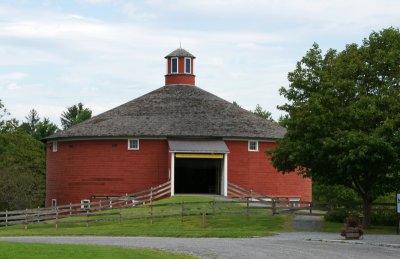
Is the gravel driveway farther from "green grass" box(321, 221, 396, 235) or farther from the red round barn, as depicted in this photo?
the red round barn

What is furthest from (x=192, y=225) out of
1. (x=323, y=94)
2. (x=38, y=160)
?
(x=38, y=160)

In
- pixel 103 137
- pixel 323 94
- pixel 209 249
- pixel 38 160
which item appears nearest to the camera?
pixel 209 249

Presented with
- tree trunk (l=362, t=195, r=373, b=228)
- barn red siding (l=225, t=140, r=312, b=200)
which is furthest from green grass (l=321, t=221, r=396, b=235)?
barn red siding (l=225, t=140, r=312, b=200)

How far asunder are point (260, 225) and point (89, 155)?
1792 centimetres

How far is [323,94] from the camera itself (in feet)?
123

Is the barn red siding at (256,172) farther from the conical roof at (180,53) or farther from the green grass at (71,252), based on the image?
the green grass at (71,252)

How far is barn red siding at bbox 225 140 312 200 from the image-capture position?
175ft

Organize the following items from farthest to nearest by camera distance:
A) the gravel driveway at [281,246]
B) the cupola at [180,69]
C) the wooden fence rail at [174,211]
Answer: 1. the cupola at [180,69]
2. the wooden fence rail at [174,211]
3. the gravel driveway at [281,246]

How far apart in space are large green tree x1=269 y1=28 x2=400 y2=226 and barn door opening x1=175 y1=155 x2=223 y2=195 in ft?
53.0

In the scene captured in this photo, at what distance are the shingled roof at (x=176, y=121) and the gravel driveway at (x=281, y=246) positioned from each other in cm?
1989

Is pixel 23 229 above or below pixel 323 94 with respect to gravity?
below

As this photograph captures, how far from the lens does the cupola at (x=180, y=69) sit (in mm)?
60750

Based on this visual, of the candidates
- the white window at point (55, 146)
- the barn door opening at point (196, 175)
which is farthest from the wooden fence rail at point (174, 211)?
the white window at point (55, 146)

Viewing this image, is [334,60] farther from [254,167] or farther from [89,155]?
[89,155]
